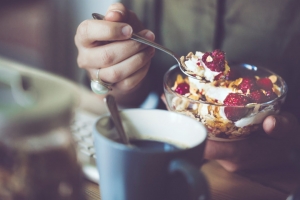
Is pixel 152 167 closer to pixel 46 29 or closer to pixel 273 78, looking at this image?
pixel 273 78

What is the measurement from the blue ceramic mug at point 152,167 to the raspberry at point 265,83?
0.59 ft

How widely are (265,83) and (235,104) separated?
0.23 feet

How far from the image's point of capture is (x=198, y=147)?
0.21 m

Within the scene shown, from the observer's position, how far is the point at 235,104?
0.35 m

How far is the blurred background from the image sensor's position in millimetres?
717

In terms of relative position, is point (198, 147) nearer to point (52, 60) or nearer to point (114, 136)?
point (114, 136)

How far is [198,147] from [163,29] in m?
0.45

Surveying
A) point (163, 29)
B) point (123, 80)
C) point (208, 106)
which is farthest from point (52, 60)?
point (208, 106)

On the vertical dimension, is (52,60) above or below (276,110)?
below

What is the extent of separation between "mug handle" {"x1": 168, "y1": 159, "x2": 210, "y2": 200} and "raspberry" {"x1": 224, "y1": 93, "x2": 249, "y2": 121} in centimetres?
13

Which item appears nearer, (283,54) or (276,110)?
(276,110)

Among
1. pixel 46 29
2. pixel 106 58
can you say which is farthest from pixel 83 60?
pixel 46 29

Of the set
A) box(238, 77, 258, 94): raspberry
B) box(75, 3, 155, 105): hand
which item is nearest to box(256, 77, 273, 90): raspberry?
box(238, 77, 258, 94): raspberry

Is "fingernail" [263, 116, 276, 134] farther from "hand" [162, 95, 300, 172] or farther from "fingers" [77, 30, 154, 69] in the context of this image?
"fingers" [77, 30, 154, 69]
